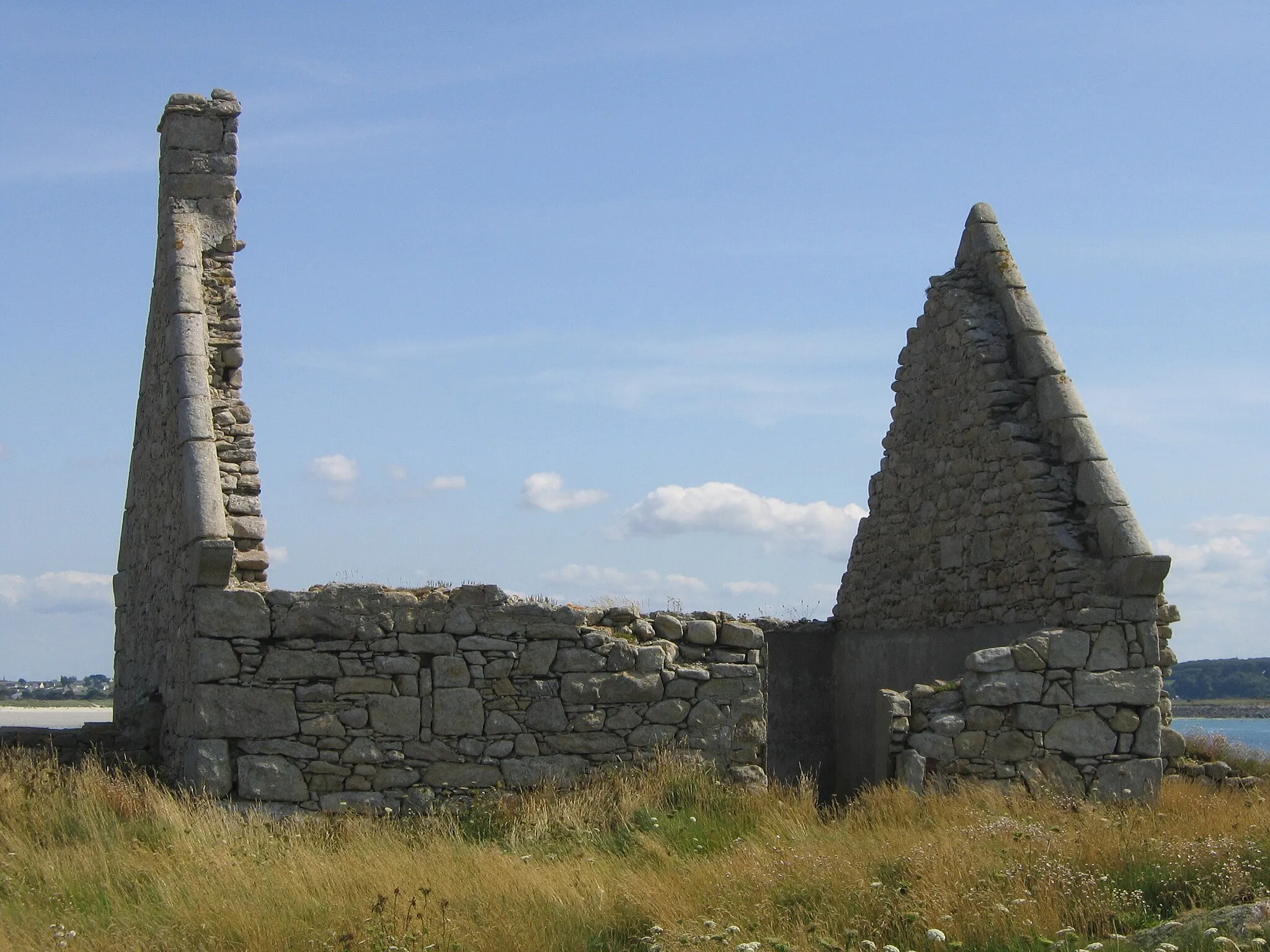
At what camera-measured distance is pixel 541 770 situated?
37.4ft

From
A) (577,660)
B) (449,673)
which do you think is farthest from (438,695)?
(577,660)

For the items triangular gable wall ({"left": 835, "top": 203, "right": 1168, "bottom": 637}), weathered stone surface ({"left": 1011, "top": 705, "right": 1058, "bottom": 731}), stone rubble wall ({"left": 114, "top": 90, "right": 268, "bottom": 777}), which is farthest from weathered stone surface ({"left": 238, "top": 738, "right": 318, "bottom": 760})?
triangular gable wall ({"left": 835, "top": 203, "right": 1168, "bottom": 637})

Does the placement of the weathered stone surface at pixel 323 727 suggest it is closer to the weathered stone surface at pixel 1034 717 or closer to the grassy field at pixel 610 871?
the grassy field at pixel 610 871

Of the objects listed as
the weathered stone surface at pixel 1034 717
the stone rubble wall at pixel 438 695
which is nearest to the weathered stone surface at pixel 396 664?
the stone rubble wall at pixel 438 695

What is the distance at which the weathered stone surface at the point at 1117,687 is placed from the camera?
12.1 m

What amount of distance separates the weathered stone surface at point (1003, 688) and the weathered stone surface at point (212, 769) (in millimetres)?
5591

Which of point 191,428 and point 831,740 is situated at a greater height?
point 191,428

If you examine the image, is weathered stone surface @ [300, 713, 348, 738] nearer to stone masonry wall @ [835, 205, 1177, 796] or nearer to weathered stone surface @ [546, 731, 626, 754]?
weathered stone surface @ [546, 731, 626, 754]

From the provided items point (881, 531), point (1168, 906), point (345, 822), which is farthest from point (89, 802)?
point (881, 531)

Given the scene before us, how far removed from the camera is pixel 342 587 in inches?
440

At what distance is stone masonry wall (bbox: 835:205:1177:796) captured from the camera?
11977mm

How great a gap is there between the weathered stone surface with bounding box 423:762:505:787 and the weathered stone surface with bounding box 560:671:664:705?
0.77 metres

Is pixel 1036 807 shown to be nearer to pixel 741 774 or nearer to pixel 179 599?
pixel 741 774

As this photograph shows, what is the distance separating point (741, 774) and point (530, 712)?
1.71m
